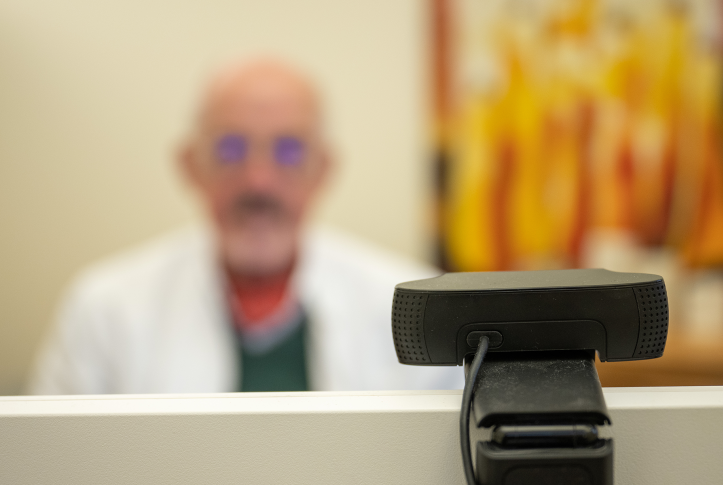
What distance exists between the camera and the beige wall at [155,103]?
178 cm

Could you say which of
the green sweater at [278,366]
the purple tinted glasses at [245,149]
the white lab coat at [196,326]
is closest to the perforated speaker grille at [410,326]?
the white lab coat at [196,326]

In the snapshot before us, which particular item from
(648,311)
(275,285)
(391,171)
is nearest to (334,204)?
(391,171)

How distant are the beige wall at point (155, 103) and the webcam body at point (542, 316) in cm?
147

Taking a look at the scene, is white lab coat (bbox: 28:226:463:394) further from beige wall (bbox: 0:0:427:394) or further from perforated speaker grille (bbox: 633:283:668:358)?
perforated speaker grille (bbox: 633:283:668:358)

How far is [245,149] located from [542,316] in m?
1.46

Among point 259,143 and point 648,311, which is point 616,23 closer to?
point 259,143

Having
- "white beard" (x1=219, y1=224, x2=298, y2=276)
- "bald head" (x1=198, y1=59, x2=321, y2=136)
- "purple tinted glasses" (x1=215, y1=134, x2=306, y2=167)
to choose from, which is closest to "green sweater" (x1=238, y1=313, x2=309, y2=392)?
"white beard" (x1=219, y1=224, x2=298, y2=276)

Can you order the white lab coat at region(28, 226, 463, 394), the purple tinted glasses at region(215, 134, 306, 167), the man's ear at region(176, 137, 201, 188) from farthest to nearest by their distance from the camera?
the man's ear at region(176, 137, 201, 188) → the purple tinted glasses at region(215, 134, 306, 167) → the white lab coat at region(28, 226, 463, 394)

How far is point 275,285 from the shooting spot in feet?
5.66

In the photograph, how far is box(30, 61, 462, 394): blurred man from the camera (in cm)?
149

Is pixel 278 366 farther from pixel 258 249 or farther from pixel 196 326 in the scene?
pixel 258 249

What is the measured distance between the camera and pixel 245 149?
5.52 ft

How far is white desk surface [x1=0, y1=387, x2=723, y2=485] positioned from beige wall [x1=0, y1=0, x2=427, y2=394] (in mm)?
1495

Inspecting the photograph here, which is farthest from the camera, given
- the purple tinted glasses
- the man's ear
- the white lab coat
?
the man's ear
